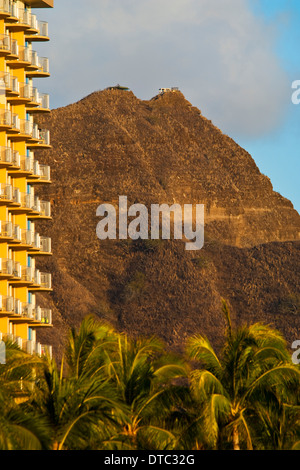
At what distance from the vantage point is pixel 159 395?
139 ft

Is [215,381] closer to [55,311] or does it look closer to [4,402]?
[4,402]

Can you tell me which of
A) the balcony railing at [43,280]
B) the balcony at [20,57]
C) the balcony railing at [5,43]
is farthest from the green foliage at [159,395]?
the balcony at [20,57]

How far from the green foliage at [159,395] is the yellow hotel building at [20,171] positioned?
2879 cm

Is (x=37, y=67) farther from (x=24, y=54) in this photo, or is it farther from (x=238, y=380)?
(x=238, y=380)

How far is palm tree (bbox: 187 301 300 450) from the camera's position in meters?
40.8

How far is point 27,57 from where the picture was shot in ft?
258

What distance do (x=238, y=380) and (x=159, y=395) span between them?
2608mm

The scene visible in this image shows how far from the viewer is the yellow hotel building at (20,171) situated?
7406cm

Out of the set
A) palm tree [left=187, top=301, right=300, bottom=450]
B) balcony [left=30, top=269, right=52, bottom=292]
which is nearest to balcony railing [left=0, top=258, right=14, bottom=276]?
balcony [left=30, top=269, right=52, bottom=292]

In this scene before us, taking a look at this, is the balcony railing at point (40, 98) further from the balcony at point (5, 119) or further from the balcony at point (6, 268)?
the balcony at point (6, 268)

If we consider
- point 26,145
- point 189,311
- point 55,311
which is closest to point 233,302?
point 189,311
